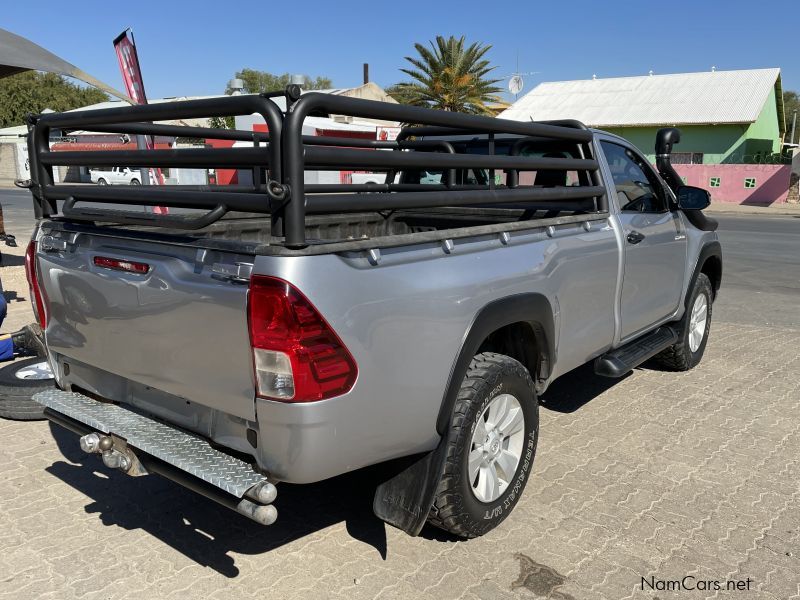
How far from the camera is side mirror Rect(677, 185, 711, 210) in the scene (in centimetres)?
498

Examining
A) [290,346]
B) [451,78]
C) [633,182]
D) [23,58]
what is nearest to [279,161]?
[290,346]

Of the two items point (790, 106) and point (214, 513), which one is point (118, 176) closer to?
point (214, 513)

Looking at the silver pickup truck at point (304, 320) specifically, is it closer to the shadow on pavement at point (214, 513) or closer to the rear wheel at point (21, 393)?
the shadow on pavement at point (214, 513)

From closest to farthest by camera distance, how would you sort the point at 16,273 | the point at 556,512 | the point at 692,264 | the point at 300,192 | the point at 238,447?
1. the point at 300,192
2. the point at 238,447
3. the point at 556,512
4. the point at 692,264
5. the point at 16,273

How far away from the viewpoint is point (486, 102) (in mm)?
34031

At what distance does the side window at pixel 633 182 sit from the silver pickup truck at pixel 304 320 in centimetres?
59

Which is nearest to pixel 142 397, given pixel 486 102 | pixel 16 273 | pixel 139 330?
pixel 139 330

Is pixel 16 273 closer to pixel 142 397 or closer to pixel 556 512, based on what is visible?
pixel 142 397

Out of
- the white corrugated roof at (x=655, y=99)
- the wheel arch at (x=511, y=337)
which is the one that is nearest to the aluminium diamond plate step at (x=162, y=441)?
the wheel arch at (x=511, y=337)

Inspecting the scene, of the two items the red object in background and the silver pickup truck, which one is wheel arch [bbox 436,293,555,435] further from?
the red object in background

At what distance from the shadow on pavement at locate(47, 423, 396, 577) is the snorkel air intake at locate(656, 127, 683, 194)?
11.2ft

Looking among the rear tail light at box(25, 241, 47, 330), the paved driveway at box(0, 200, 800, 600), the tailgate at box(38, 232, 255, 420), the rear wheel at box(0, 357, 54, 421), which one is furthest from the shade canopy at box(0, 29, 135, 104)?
the tailgate at box(38, 232, 255, 420)

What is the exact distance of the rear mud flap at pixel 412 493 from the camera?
272cm

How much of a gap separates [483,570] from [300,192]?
5.99ft
